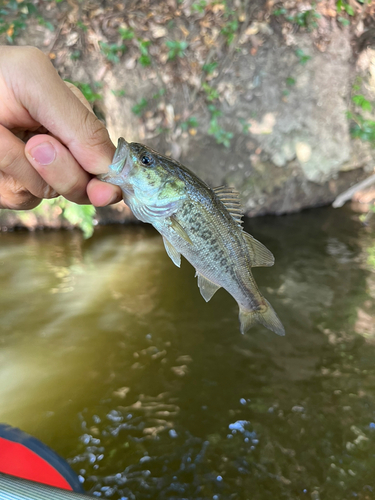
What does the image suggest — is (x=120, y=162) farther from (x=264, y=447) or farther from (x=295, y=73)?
(x=295, y=73)

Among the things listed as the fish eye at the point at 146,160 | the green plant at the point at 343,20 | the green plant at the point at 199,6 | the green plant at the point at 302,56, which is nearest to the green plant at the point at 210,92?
the green plant at the point at 199,6

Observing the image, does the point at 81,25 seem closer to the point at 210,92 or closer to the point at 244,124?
the point at 210,92

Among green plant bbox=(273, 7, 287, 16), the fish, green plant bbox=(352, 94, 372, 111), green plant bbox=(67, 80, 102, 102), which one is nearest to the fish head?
the fish

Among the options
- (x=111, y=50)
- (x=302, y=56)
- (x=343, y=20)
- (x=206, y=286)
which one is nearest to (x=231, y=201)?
(x=206, y=286)

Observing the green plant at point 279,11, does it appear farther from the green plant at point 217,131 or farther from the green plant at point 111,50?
the green plant at point 111,50

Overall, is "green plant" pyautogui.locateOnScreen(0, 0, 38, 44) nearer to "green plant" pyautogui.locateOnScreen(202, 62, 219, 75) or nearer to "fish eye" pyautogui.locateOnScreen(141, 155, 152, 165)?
"green plant" pyautogui.locateOnScreen(202, 62, 219, 75)

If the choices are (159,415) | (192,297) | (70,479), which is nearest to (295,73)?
(192,297)

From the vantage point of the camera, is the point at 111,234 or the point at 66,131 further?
the point at 111,234
